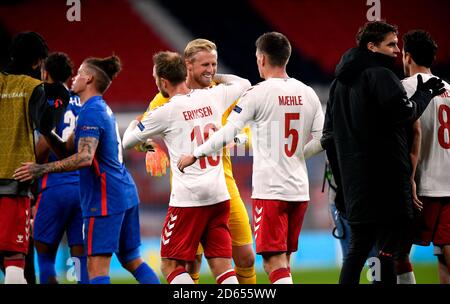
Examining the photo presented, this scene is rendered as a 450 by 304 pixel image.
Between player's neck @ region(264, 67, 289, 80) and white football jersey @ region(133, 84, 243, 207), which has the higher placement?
player's neck @ region(264, 67, 289, 80)

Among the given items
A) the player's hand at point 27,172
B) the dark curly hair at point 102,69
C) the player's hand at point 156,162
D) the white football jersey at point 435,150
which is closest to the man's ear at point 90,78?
the dark curly hair at point 102,69

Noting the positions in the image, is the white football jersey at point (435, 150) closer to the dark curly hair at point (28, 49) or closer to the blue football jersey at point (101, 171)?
the blue football jersey at point (101, 171)

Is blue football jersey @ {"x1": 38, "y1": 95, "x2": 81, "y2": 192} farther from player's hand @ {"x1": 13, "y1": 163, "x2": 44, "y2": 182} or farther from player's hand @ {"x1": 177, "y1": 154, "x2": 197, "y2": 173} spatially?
player's hand @ {"x1": 177, "y1": 154, "x2": 197, "y2": 173}

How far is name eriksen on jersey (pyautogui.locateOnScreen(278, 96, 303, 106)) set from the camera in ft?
17.7

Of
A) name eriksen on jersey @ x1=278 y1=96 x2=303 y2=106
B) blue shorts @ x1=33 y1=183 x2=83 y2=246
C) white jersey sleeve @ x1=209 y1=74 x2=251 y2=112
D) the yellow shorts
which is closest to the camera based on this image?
name eriksen on jersey @ x1=278 y1=96 x2=303 y2=106

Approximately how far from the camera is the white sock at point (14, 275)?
5371 millimetres

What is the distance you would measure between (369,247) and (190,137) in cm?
134

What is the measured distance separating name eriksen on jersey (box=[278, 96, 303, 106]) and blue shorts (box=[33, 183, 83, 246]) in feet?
6.74

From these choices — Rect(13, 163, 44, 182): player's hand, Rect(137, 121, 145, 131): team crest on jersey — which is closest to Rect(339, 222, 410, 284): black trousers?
Rect(137, 121, 145, 131): team crest on jersey

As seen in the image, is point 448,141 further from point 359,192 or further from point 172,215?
point 172,215

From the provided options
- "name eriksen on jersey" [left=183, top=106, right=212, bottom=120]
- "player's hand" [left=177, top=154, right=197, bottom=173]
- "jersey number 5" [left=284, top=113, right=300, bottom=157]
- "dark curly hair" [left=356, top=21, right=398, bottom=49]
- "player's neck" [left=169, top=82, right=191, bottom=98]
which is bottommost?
"player's hand" [left=177, top=154, right=197, bottom=173]

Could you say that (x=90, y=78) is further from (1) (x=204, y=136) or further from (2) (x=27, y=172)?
(1) (x=204, y=136)

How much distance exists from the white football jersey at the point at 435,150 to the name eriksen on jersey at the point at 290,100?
73 cm

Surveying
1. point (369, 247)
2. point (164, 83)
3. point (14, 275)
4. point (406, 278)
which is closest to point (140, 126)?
point (164, 83)
